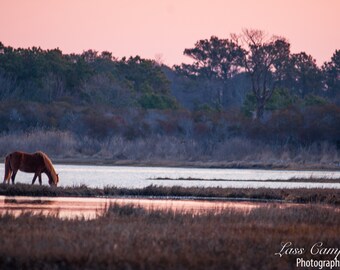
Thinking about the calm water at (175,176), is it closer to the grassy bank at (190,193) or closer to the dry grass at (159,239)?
the grassy bank at (190,193)

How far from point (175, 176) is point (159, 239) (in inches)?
1101

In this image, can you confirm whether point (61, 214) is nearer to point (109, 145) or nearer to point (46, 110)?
point (109, 145)

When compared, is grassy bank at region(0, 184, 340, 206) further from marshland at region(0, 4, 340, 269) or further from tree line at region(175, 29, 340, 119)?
tree line at region(175, 29, 340, 119)

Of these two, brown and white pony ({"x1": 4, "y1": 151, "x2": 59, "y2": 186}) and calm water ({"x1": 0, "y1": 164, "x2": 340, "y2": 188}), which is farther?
calm water ({"x1": 0, "y1": 164, "x2": 340, "y2": 188})

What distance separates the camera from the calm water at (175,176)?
3534 centimetres

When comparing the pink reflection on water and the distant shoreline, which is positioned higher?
the distant shoreline

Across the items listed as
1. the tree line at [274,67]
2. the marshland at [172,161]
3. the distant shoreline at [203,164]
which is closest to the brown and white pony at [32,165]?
the marshland at [172,161]

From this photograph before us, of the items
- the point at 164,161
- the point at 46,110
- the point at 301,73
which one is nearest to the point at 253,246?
the point at 164,161

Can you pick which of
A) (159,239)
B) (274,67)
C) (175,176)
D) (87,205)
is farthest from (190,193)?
(274,67)

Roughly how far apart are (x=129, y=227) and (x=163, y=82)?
243 ft

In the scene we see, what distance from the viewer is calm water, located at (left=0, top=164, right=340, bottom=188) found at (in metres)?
35.3

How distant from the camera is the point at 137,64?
302 feet

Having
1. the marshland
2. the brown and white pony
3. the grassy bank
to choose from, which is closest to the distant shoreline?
the marshland

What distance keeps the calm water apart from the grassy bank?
4810 millimetres
